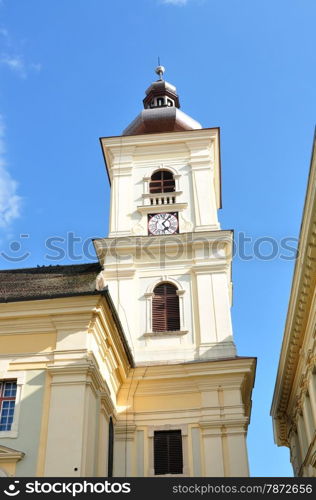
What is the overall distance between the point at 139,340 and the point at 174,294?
2314mm

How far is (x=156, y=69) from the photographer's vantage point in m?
40.1

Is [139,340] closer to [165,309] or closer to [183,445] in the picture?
[165,309]

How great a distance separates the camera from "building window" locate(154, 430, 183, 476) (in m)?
19.4

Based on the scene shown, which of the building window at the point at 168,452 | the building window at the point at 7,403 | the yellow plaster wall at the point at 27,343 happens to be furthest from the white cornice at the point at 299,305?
the building window at the point at 7,403

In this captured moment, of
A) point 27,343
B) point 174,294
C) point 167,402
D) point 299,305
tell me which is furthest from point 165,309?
point 27,343

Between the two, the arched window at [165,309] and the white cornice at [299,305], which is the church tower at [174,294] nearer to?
the arched window at [165,309]

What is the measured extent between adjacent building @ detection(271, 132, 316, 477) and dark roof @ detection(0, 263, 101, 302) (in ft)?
18.6

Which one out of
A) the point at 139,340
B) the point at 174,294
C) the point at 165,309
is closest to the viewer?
the point at 139,340

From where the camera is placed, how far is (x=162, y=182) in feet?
89.9

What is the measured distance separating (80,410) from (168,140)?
16.2m

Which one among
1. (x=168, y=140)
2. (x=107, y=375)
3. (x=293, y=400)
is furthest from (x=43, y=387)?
(x=168, y=140)

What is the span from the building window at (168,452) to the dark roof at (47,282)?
562 cm

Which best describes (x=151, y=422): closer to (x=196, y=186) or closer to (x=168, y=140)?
(x=196, y=186)

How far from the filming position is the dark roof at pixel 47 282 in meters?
16.5
